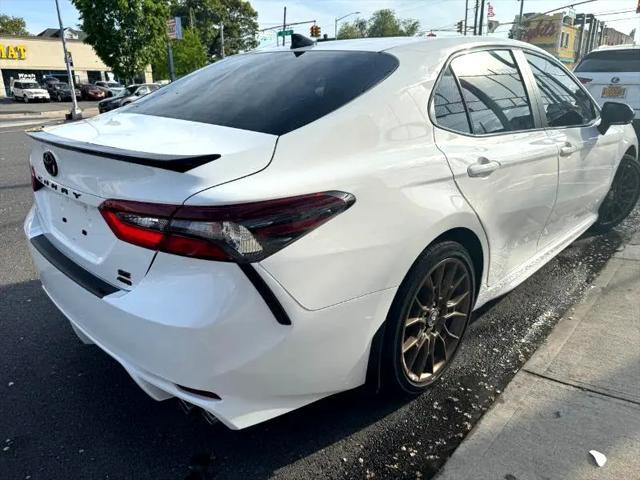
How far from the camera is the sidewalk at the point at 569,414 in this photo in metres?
2.07

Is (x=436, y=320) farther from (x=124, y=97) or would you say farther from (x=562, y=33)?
Result: (x=562, y=33)

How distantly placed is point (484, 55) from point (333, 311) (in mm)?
1792

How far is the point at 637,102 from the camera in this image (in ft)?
25.6

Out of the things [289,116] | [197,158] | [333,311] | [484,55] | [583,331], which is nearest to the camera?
[197,158]

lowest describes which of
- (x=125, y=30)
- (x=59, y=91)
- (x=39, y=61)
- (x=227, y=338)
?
(x=59, y=91)

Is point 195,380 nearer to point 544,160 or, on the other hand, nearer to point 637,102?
point 544,160

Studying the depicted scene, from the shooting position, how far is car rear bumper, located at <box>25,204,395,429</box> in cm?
166

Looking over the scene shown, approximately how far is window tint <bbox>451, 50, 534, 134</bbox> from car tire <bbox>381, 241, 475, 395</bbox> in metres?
0.70

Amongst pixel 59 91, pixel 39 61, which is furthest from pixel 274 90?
pixel 39 61

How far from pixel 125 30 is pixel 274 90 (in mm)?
31709

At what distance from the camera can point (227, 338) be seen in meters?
1.68

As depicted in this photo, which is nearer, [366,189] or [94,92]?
[366,189]

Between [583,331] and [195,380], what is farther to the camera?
[583,331]

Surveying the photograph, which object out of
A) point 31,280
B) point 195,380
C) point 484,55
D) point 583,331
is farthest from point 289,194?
point 31,280
